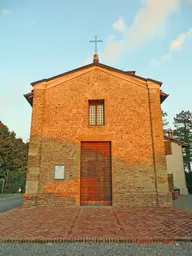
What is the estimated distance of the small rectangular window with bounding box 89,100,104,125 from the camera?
33.7 ft

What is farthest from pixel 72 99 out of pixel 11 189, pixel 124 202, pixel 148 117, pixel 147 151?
pixel 11 189

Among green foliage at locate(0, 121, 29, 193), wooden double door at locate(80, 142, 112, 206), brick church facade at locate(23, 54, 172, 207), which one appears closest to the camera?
brick church facade at locate(23, 54, 172, 207)

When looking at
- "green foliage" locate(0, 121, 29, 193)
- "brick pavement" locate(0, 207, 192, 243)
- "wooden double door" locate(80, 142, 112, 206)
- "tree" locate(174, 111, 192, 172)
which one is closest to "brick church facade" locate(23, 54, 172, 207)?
"wooden double door" locate(80, 142, 112, 206)

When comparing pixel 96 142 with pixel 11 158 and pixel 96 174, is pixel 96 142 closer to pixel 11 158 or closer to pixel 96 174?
pixel 96 174

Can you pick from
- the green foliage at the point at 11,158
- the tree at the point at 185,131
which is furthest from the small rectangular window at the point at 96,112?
the tree at the point at 185,131

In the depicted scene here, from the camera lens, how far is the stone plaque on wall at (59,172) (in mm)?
9156

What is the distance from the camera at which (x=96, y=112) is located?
10.4 m

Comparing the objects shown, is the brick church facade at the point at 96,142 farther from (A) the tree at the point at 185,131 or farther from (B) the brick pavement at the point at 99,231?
(A) the tree at the point at 185,131

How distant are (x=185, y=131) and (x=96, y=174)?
36.1 metres

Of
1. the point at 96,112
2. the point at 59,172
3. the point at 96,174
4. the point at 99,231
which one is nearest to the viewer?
the point at 99,231

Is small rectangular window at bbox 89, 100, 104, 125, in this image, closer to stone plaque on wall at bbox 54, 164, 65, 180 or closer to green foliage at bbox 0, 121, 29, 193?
stone plaque on wall at bbox 54, 164, 65, 180

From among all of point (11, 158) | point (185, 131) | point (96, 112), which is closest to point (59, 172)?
point (96, 112)

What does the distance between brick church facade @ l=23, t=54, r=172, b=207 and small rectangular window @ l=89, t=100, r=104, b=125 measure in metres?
0.06

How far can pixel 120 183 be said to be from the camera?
9094 millimetres
